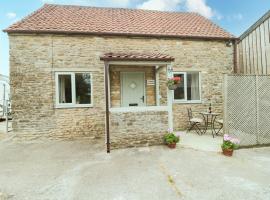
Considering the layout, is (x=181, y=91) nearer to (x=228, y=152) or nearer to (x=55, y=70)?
(x=228, y=152)

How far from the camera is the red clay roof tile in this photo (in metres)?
8.84

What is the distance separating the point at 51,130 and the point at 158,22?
729 centimetres

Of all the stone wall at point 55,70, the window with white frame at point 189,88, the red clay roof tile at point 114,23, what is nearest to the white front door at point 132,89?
the stone wall at point 55,70

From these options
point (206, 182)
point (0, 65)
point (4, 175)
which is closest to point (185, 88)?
point (206, 182)

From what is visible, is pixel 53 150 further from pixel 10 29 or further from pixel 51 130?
pixel 10 29

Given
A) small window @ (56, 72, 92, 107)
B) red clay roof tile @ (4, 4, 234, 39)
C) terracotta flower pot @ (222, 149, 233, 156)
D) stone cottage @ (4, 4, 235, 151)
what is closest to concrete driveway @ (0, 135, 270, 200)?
terracotta flower pot @ (222, 149, 233, 156)

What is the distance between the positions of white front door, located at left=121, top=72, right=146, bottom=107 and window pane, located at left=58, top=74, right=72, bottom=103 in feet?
7.44

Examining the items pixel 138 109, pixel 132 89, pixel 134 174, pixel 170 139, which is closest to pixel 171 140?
pixel 170 139

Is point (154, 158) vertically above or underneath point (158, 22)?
underneath

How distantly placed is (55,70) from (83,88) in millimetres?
1342

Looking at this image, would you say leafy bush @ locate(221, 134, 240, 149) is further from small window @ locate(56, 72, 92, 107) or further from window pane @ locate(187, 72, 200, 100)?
small window @ locate(56, 72, 92, 107)

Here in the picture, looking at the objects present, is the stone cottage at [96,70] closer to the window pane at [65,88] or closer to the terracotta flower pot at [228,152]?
the window pane at [65,88]

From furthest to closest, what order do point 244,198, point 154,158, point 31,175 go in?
point 154,158, point 31,175, point 244,198

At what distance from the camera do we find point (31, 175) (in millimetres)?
4828
